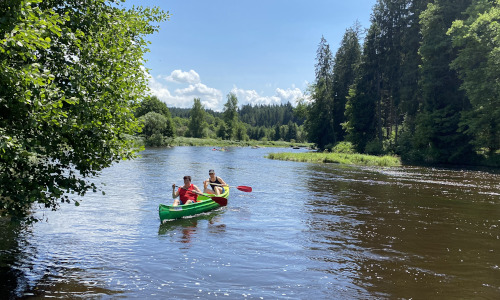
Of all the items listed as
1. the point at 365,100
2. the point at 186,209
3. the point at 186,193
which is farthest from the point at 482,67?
the point at 186,209

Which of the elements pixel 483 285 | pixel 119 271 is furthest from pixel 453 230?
pixel 119 271

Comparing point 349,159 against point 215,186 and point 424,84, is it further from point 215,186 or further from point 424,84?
point 215,186

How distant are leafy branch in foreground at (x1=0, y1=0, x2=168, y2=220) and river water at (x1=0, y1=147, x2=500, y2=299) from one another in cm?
203

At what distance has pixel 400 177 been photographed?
27.3m

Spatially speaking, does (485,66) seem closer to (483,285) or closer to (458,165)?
(458,165)

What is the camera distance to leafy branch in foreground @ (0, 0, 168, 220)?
5574 millimetres

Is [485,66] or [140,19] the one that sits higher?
[485,66]

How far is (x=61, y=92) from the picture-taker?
22.6ft

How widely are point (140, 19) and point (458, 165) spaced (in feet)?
123

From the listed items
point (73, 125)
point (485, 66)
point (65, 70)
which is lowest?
point (73, 125)

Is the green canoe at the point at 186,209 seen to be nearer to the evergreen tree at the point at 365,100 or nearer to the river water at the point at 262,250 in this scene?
the river water at the point at 262,250

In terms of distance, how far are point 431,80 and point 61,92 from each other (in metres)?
39.9

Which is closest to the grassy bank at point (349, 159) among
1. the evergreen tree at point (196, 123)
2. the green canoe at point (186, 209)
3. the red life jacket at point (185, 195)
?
the green canoe at point (186, 209)

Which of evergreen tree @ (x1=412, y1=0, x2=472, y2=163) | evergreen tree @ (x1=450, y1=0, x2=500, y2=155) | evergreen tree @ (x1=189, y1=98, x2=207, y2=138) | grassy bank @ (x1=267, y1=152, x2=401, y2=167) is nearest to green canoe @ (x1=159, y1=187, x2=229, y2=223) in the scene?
grassy bank @ (x1=267, y1=152, x2=401, y2=167)
